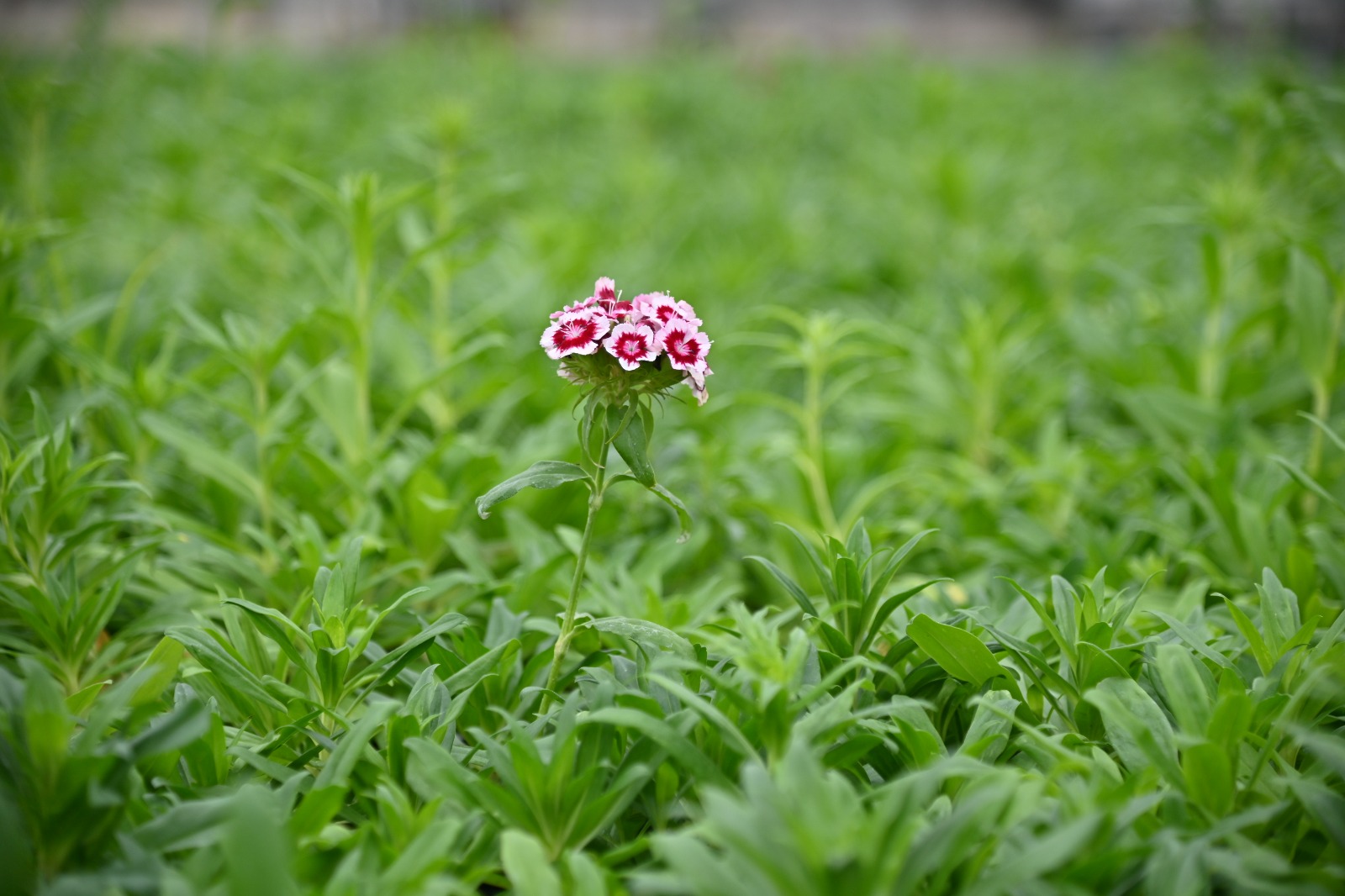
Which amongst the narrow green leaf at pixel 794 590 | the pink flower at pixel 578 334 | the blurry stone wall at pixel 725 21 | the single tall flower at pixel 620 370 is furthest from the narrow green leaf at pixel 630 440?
the blurry stone wall at pixel 725 21

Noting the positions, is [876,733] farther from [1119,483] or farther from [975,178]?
[975,178]

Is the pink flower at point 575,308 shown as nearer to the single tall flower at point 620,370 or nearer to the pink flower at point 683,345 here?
the single tall flower at point 620,370

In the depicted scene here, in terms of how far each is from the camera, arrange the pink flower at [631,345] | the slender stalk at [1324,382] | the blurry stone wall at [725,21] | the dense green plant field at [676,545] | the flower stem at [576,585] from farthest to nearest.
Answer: the blurry stone wall at [725,21] < the slender stalk at [1324,382] < the flower stem at [576,585] < the pink flower at [631,345] < the dense green plant field at [676,545]

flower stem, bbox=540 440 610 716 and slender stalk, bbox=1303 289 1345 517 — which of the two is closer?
flower stem, bbox=540 440 610 716

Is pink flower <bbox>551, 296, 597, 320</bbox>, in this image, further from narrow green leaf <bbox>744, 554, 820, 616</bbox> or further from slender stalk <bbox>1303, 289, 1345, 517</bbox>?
slender stalk <bbox>1303, 289, 1345, 517</bbox>

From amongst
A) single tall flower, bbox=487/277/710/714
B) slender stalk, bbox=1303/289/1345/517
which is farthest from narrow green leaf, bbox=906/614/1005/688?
slender stalk, bbox=1303/289/1345/517

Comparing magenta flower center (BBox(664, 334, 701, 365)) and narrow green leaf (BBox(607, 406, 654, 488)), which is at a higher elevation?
magenta flower center (BBox(664, 334, 701, 365))

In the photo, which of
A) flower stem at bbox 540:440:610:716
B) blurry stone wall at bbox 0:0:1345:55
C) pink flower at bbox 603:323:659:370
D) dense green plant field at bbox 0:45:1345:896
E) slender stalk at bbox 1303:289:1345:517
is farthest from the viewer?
blurry stone wall at bbox 0:0:1345:55

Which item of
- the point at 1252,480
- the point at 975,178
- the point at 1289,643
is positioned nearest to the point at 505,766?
the point at 1289,643

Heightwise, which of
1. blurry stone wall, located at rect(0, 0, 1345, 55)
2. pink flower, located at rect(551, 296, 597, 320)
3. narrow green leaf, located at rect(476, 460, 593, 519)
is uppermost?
blurry stone wall, located at rect(0, 0, 1345, 55)
